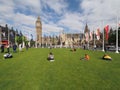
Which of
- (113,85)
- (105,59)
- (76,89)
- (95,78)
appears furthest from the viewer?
(105,59)

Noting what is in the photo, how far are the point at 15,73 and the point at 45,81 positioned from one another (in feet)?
14.8

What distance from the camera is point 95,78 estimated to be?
17.0m

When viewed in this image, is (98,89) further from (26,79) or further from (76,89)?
(26,79)

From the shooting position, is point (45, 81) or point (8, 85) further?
→ point (45, 81)

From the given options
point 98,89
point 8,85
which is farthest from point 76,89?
point 8,85

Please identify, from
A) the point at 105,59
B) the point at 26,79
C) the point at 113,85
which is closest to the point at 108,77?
the point at 113,85

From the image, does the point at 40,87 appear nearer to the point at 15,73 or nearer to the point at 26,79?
the point at 26,79

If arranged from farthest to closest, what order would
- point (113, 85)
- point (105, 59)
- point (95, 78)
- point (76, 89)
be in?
point (105, 59) < point (95, 78) < point (113, 85) < point (76, 89)

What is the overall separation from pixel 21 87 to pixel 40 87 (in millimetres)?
1559

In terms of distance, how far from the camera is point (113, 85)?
1496cm

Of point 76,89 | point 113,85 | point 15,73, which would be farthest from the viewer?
point 15,73

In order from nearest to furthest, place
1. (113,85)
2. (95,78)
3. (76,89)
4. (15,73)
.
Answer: (76,89) < (113,85) < (95,78) < (15,73)

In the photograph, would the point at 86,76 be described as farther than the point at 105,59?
No

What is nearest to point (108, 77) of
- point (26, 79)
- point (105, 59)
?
point (26, 79)
